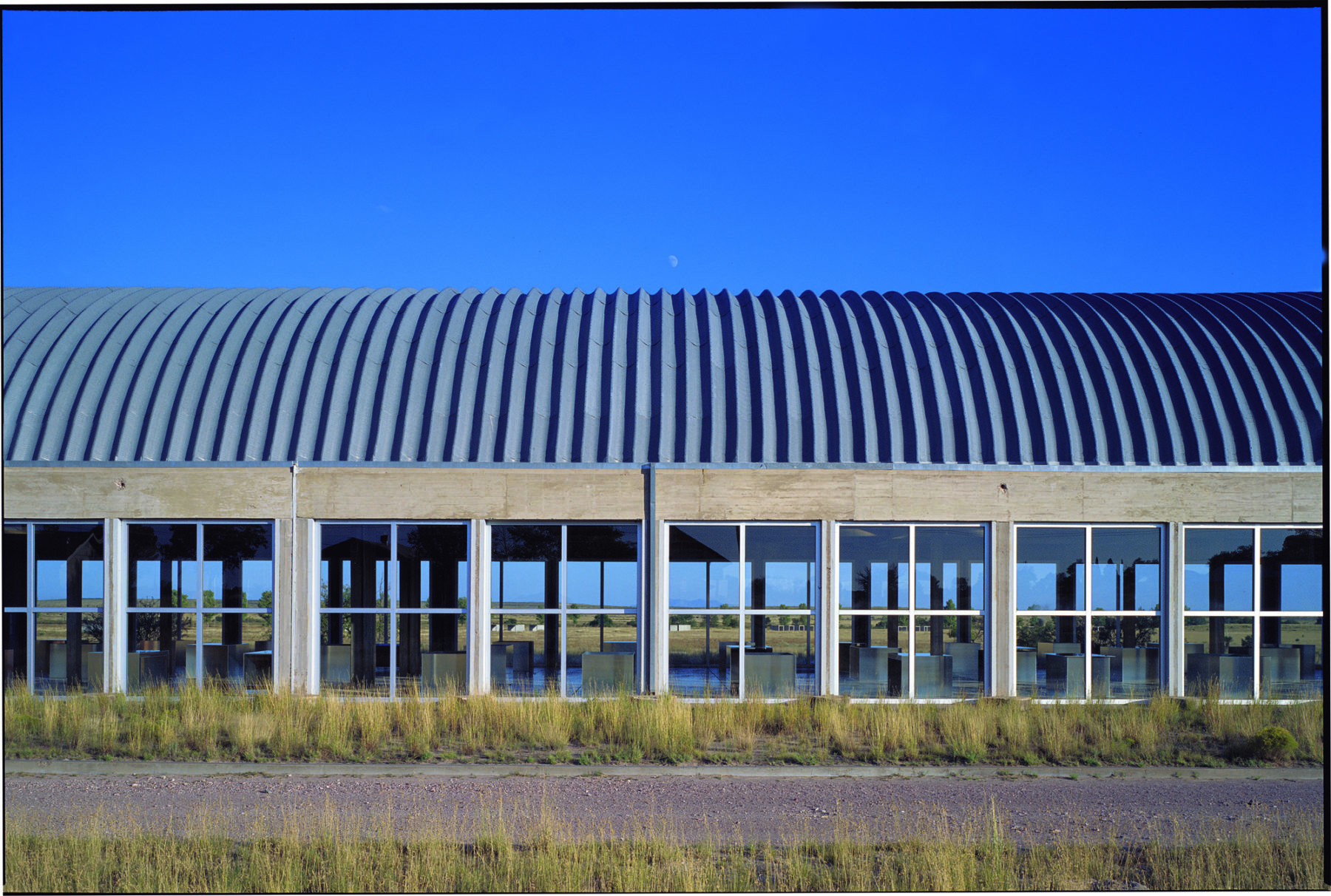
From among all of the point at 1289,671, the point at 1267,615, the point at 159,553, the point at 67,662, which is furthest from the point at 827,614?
the point at 67,662

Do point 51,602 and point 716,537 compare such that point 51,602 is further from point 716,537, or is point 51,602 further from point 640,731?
point 716,537

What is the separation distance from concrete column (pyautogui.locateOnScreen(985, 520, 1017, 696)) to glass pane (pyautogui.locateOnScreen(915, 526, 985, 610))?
1.20 m

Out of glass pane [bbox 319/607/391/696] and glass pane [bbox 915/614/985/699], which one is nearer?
glass pane [bbox 915/614/985/699]

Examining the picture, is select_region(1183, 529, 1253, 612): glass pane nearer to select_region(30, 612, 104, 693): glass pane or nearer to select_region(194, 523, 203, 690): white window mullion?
select_region(194, 523, 203, 690): white window mullion

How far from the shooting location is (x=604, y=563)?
28.4 metres

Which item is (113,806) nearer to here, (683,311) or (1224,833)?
(1224,833)

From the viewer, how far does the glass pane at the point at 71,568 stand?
1939 centimetres

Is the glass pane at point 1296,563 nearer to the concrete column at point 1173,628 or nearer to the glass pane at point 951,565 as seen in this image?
the concrete column at point 1173,628

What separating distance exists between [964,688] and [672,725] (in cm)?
664

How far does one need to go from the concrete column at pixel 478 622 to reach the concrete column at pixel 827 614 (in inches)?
219

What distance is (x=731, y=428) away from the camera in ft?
66.6

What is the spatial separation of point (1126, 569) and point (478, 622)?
72.4 ft

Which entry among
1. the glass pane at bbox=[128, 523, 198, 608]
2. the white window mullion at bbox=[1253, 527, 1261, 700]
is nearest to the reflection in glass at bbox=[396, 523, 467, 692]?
the glass pane at bbox=[128, 523, 198, 608]

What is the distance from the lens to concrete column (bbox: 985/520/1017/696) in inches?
734
